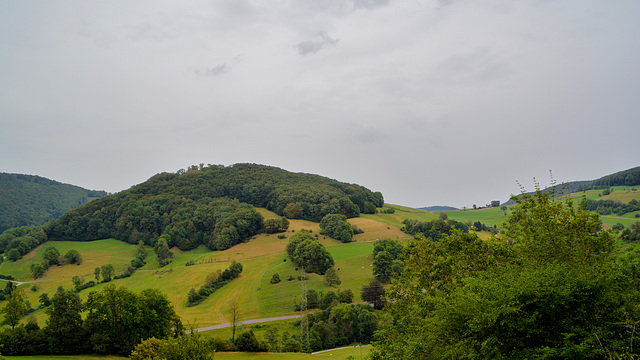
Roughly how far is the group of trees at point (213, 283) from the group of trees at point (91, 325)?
92.2ft

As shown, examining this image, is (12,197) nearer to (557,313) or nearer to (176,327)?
(176,327)

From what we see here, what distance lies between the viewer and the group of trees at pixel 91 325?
31.0 metres

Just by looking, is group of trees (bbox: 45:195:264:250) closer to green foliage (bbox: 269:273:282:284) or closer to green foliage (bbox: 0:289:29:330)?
green foliage (bbox: 269:273:282:284)


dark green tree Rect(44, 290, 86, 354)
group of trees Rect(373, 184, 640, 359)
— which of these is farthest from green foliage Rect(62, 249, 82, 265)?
group of trees Rect(373, 184, 640, 359)

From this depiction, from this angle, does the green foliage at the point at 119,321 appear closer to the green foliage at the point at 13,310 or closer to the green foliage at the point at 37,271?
the green foliage at the point at 13,310

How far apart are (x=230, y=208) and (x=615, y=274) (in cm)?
12291

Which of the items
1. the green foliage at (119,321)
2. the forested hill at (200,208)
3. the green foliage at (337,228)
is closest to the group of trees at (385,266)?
the green foliage at (337,228)

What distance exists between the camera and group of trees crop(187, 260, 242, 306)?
64725 mm

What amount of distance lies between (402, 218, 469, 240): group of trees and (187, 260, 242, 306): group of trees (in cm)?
4928

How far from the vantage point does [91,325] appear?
3334 centimetres

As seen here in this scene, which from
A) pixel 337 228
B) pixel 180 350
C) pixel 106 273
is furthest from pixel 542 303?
pixel 106 273

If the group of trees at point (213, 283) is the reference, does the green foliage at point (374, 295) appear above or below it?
below

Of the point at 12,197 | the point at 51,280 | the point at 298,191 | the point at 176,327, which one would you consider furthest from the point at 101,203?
the point at 176,327

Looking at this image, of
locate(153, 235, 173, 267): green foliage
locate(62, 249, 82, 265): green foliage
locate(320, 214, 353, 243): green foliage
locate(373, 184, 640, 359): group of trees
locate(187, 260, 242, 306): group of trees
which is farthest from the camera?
locate(320, 214, 353, 243): green foliage
